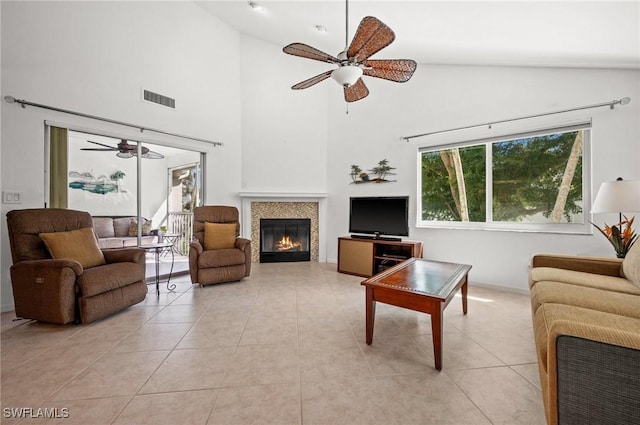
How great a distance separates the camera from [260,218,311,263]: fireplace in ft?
16.3

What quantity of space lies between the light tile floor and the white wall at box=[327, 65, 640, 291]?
3.04 ft

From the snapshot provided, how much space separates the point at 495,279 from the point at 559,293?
6.38 ft

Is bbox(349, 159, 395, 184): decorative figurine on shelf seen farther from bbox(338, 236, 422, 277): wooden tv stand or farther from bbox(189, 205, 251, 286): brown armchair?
bbox(189, 205, 251, 286): brown armchair

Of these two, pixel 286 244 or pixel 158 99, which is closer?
pixel 158 99

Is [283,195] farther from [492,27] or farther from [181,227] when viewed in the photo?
[492,27]

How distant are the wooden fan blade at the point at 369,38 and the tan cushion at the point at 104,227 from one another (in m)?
4.04

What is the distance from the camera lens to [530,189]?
3.32m

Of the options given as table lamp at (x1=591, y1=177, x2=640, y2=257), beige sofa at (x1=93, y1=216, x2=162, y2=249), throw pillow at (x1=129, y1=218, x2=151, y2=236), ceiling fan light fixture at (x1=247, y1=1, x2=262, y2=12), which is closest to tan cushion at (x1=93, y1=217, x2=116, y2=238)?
beige sofa at (x1=93, y1=216, x2=162, y2=249)

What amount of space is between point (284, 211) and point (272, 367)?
355cm

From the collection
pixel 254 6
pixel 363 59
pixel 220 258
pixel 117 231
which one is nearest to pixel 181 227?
pixel 117 231

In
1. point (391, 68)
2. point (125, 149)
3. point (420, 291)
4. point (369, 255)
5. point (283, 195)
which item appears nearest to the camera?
point (420, 291)

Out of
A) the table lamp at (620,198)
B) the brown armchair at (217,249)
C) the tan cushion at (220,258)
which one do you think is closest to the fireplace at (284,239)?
the brown armchair at (217,249)

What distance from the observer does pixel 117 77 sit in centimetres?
331

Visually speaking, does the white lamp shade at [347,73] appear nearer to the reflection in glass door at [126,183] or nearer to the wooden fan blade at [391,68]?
the wooden fan blade at [391,68]
